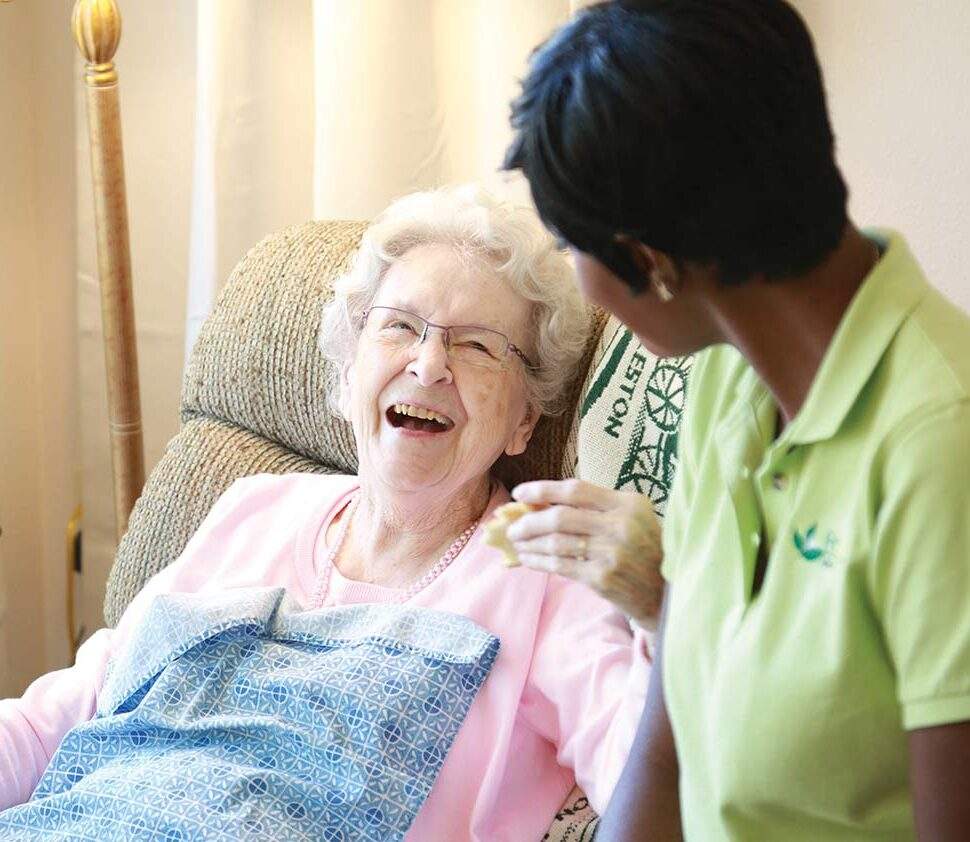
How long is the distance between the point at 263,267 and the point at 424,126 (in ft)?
1.24

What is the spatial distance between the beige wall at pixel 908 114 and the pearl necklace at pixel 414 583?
0.62 m

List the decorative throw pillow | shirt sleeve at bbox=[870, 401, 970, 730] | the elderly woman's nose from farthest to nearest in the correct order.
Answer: the elderly woman's nose < the decorative throw pillow < shirt sleeve at bbox=[870, 401, 970, 730]

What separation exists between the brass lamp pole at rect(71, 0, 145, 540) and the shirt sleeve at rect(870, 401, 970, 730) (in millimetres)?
1594

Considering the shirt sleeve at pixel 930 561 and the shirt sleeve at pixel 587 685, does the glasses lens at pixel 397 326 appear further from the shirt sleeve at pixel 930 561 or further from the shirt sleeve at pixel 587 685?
the shirt sleeve at pixel 930 561

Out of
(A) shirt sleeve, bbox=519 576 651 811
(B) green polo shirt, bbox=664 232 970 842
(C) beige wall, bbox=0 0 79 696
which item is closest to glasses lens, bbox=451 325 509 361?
(A) shirt sleeve, bbox=519 576 651 811

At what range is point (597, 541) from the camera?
1.21 metres

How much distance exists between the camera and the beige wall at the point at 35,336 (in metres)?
2.56

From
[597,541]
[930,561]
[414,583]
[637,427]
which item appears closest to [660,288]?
[930,561]

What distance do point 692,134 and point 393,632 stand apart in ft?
3.00

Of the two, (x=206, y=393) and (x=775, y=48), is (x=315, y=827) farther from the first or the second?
(x=775, y=48)

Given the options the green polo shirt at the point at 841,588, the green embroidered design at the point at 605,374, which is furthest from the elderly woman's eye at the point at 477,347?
the green polo shirt at the point at 841,588

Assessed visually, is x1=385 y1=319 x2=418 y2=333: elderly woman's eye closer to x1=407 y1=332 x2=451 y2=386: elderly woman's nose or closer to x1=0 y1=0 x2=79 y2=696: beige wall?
x1=407 y1=332 x2=451 y2=386: elderly woman's nose

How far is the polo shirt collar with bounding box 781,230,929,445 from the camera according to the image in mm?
778

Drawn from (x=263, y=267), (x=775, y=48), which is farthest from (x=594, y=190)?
(x=263, y=267)
